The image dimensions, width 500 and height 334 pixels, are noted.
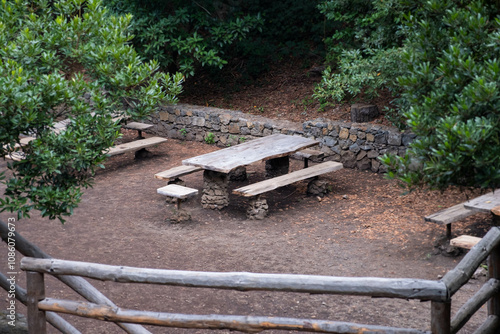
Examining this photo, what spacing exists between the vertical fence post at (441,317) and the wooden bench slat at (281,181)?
4481 millimetres

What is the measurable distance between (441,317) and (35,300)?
2.72m

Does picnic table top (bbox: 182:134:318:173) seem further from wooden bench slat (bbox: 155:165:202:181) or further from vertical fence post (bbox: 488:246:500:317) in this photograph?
vertical fence post (bbox: 488:246:500:317)

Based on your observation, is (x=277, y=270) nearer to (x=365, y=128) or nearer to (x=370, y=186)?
(x=370, y=186)

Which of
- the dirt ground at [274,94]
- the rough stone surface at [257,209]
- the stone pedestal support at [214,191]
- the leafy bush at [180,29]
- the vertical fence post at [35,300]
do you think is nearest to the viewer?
the vertical fence post at [35,300]

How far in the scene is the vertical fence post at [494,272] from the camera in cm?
382

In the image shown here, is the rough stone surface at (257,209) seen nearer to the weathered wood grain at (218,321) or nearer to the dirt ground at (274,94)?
the dirt ground at (274,94)

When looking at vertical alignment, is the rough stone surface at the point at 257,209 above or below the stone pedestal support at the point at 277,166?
below

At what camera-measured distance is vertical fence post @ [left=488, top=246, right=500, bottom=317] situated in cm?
382

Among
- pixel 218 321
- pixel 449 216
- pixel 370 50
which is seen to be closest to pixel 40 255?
pixel 218 321

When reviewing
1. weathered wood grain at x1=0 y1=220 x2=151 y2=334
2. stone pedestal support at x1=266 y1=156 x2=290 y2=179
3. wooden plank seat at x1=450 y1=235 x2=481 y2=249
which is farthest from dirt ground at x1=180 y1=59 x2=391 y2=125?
weathered wood grain at x1=0 y1=220 x2=151 y2=334

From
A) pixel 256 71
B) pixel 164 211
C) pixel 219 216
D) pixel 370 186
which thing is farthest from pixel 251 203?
pixel 256 71

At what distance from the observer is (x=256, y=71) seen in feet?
43.8

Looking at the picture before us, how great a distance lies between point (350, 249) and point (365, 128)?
130 inches

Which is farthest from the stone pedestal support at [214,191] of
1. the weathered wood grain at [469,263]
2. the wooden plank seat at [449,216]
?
the weathered wood grain at [469,263]
